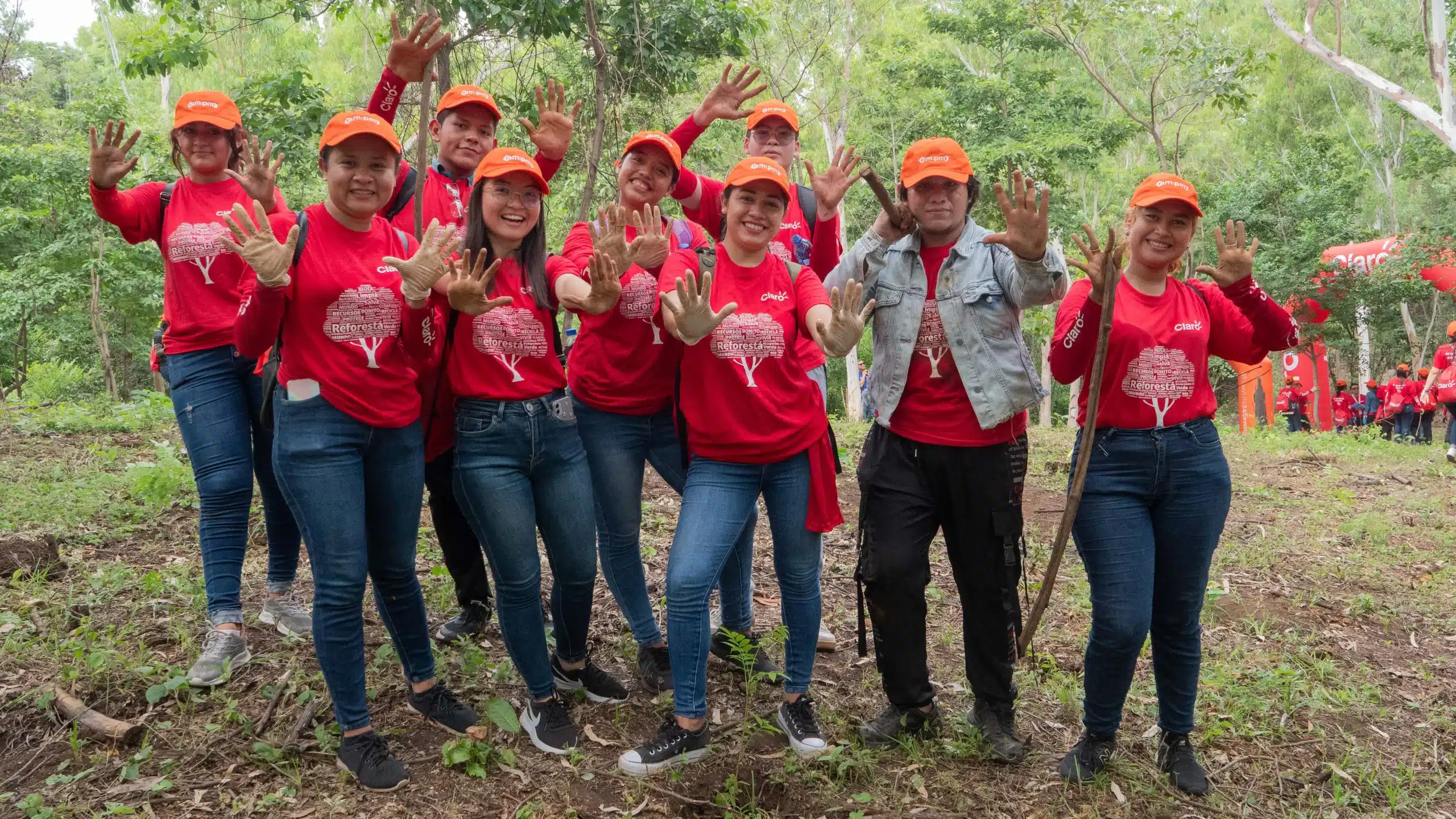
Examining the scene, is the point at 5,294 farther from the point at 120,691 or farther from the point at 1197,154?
the point at 1197,154

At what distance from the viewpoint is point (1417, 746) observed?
447cm

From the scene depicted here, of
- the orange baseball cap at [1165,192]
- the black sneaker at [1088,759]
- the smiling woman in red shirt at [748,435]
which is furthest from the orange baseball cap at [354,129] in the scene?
the black sneaker at [1088,759]

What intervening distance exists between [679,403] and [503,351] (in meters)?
0.76

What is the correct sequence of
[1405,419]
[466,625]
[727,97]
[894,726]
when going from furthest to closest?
[1405,419], [727,97], [466,625], [894,726]

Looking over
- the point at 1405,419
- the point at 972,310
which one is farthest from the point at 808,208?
the point at 1405,419

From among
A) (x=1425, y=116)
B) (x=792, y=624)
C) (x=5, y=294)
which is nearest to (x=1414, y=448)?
(x=1425, y=116)

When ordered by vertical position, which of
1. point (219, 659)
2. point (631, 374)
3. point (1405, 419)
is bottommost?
point (1405, 419)

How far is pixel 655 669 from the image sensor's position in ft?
15.0

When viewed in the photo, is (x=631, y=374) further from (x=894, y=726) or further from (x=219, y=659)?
(x=219, y=659)

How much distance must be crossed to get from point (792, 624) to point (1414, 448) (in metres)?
16.5

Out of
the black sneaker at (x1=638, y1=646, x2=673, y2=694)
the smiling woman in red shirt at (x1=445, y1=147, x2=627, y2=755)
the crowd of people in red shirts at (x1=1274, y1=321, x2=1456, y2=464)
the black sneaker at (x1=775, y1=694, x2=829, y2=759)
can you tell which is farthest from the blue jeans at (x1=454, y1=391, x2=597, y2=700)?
the crowd of people in red shirts at (x1=1274, y1=321, x2=1456, y2=464)

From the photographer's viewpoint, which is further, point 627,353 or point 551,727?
point 627,353

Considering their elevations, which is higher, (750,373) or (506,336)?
(506,336)

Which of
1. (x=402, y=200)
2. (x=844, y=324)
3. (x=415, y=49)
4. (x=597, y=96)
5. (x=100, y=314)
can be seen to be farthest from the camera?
(x=100, y=314)
